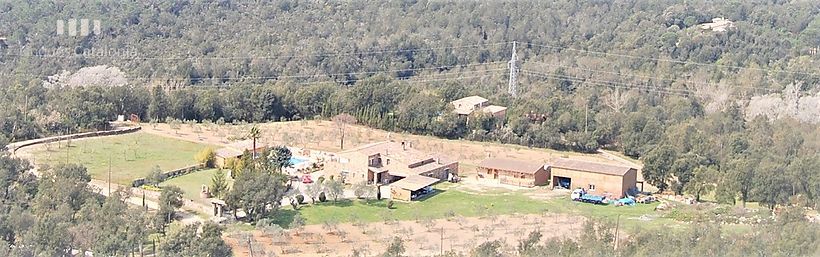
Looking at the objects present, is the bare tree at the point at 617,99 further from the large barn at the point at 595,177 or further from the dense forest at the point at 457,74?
the large barn at the point at 595,177

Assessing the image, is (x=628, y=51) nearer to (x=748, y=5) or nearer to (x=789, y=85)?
(x=748, y=5)

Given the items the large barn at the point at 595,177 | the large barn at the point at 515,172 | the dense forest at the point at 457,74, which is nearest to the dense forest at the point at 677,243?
the dense forest at the point at 457,74

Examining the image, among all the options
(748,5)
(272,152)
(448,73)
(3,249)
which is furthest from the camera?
(448,73)

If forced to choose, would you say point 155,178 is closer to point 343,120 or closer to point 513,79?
point 343,120

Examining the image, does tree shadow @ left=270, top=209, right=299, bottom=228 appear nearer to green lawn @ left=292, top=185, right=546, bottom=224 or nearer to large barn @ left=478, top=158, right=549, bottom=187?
green lawn @ left=292, top=185, right=546, bottom=224

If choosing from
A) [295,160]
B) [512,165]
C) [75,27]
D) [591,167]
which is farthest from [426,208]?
[75,27]

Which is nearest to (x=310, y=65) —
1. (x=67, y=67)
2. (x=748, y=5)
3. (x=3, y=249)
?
(x=67, y=67)
